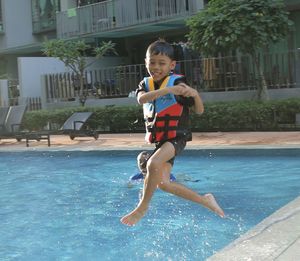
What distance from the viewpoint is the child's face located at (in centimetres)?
410

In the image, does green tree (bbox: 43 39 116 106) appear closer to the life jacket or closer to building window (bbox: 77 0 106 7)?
building window (bbox: 77 0 106 7)

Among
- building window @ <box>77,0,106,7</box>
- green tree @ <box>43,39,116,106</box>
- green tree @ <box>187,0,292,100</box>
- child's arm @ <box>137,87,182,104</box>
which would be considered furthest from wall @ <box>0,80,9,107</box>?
child's arm @ <box>137,87,182,104</box>

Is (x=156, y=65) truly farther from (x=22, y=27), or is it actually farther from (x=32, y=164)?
(x=22, y=27)

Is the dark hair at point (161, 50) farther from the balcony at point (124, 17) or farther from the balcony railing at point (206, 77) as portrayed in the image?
the balcony at point (124, 17)

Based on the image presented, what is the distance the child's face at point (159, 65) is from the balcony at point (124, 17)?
1493 cm

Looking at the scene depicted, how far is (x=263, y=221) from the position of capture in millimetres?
5051

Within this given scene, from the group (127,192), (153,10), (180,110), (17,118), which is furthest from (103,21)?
(180,110)

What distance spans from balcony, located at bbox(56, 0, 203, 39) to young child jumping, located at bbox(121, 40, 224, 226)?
14.9 meters

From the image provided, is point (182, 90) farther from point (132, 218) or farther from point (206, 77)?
point (206, 77)

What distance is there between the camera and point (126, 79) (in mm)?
18422

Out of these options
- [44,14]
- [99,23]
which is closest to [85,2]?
[99,23]

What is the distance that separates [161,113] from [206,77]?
12.7 m

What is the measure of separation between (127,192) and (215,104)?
22.4ft

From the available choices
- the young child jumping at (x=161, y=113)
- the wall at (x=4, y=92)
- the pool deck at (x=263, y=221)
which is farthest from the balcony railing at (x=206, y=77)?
the young child jumping at (x=161, y=113)
